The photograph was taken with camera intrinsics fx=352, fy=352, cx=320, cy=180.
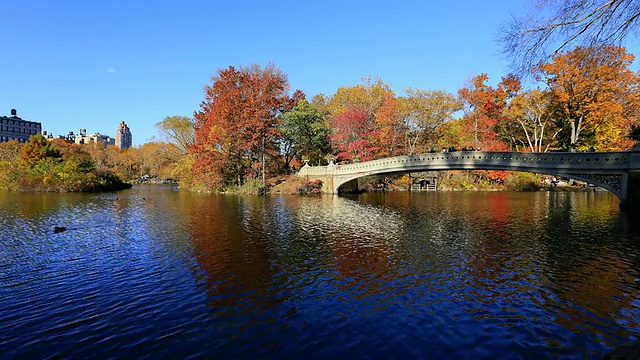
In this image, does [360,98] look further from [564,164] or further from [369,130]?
[564,164]

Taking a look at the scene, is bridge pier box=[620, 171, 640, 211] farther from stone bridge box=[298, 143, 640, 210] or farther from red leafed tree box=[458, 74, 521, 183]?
red leafed tree box=[458, 74, 521, 183]

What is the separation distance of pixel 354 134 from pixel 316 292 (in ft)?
119

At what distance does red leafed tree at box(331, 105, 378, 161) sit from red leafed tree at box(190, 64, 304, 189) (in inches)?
298

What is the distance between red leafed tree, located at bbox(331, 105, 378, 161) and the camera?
4347 centimetres

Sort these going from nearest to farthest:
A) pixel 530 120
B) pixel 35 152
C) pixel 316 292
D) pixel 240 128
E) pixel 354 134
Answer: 1. pixel 316 292
2. pixel 240 128
3. pixel 354 134
4. pixel 530 120
5. pixel 35 152

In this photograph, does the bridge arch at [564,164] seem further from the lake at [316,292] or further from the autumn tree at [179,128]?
the autumn tree at [179,128]

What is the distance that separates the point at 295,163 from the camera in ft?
171

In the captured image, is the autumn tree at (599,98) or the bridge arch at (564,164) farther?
the autumn tree at (599,98)

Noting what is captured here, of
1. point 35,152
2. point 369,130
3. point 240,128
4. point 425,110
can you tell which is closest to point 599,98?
point 425,110

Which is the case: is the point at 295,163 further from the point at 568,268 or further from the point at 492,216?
the point at 568,268

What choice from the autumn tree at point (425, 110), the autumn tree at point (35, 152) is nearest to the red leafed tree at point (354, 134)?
the autumn tree at point (425, 110)

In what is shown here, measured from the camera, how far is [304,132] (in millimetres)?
45344

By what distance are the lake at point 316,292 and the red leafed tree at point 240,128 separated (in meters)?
23.6

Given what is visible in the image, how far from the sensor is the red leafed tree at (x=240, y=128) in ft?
129
